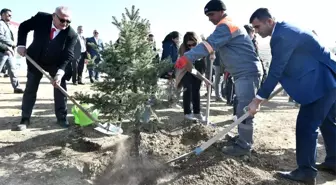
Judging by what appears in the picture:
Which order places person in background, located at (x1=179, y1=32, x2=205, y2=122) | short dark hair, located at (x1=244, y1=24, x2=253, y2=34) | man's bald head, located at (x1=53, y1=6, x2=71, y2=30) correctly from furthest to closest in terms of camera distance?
1. short dark hair, located at (x1=244, y1=24, x2=253, y2=34)
2. person in background, located at (x1=179, y1=32, x2=205, y2=122)
3. man's bald head, located at (x1=53, y1=6, x2=71, y2=30)

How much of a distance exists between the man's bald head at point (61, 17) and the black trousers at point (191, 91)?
7.87 ft

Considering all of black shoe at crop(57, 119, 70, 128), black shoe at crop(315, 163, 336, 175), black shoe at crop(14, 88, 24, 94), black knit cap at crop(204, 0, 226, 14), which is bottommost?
black shoe at crop(315, 163, 336, 175)

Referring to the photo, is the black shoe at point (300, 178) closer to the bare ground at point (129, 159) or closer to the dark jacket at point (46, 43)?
the bare ground at point (129, 159)

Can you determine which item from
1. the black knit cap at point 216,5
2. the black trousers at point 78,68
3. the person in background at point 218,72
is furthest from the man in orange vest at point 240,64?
the black trousers at point 78,68

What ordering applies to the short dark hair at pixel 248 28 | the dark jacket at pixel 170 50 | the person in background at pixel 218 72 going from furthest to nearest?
the person in background at pixel 218 72
the dark jacket at pixel 170 50
the short dark hair at pixel 248 28

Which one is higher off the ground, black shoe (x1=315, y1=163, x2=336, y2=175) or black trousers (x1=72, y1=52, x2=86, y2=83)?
black trousers (x1=72, y1=52, x2=86, y2=83)

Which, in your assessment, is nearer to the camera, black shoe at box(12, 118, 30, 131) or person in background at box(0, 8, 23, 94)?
black shoe at box(12, 118, 30, 131)

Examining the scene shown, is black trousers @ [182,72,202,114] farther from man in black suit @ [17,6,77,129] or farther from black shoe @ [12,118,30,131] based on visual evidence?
black shoe @ [12,118,30,131]

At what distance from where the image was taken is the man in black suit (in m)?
5.00

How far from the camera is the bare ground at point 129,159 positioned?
3.80 m

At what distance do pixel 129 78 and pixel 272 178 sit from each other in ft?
6.99

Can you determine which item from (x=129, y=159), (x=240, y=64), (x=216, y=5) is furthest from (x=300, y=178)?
(x=216, y=5)

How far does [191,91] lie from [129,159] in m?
2.55

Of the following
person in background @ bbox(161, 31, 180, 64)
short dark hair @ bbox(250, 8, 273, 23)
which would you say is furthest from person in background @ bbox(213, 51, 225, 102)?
short dark hair @ bbox(250, 8, 273, 23)
